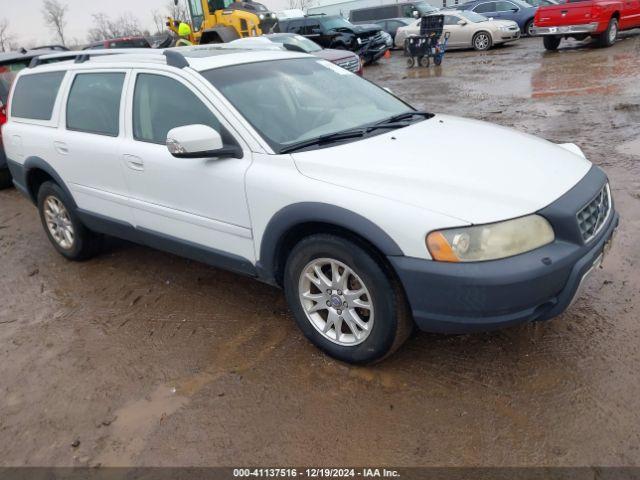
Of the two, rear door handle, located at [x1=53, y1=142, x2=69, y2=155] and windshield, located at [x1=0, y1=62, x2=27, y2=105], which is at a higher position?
windshield, located at [x1=0, y1=62, x2=27, y2=105]

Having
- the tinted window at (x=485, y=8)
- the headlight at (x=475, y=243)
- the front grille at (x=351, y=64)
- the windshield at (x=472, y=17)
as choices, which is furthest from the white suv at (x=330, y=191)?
the tinted window at (x=485, y=8)

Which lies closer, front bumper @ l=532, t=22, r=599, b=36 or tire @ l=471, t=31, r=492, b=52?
front bumper @ l=532, t=22, r=599, b=36

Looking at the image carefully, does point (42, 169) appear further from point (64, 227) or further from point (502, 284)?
point (502, 284)

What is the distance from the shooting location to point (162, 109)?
3582 mm

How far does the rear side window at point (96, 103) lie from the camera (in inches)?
153

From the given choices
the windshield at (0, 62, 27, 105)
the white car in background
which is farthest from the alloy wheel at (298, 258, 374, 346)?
the white car in background

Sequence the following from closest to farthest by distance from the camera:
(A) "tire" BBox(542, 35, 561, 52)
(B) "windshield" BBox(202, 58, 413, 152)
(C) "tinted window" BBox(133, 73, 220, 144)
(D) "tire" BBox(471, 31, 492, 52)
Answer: (B) "windshield" BBox(202, 58, 413, 152), (C) "tinted window" BBox(133, 73, 220, 144), (A) "tire" BBox(542, 35, 561, 52), (D) "tire" BBox(471, 31, 492, 52)

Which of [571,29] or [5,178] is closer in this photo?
[5,178]

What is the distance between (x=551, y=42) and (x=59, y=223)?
16.0m

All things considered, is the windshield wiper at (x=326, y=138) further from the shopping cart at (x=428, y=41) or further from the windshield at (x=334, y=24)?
the windshield at (x=334, y=24)

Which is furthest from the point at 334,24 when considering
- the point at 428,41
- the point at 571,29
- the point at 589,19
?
the point at 589,19

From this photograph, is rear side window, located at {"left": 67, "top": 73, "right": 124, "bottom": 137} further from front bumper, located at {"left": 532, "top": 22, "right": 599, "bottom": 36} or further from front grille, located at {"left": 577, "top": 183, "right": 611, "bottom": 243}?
front bumper, located at {"left": 532, "top": 22, "right": 599, "bottom": 36}

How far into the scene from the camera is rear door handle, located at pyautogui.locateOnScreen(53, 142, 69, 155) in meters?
4.28

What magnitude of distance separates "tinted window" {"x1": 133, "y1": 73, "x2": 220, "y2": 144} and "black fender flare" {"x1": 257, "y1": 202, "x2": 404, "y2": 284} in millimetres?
740
